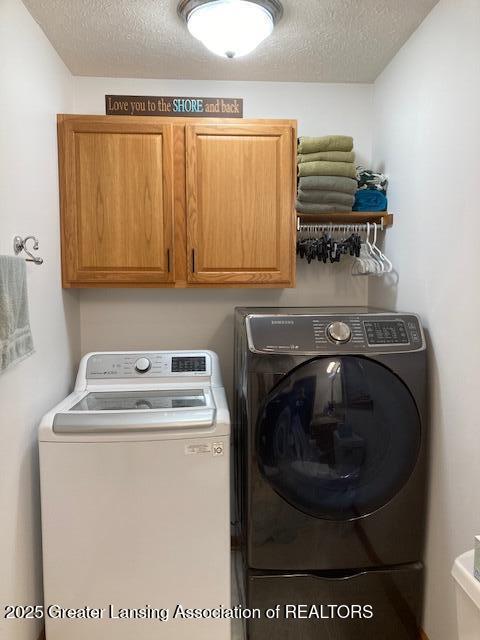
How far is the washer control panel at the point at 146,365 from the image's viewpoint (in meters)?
1.94

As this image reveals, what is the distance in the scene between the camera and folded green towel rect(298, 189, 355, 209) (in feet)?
6.39

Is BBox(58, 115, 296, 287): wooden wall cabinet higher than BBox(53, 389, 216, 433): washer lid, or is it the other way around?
BBox(58, 115, 296, 287): wooden wall cabinet

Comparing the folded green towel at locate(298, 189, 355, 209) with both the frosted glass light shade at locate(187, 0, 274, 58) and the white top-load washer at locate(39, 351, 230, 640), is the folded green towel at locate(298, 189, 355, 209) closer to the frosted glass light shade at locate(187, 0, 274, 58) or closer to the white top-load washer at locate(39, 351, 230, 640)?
the frosted glass light shade at locate(187, 0, 274, 58)

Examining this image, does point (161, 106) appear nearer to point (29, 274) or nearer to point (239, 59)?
point (239, 59)

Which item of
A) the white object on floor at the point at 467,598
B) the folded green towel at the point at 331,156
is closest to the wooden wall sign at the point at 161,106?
the folded green towel at the point at 331,156

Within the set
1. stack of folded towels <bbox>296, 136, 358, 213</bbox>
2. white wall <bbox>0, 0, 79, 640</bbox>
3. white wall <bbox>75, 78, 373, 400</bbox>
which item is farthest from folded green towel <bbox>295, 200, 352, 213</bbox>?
white wall <bbox>0, 0, 79, 640</bbox>

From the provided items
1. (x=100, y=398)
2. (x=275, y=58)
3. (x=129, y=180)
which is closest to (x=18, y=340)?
(x=100, y=398)

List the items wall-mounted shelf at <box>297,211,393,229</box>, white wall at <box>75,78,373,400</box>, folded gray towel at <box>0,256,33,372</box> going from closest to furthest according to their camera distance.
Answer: folded gray towel at <box>0,256,33,372</box>
wall-mounted shelf at <box>297,211,393,229</box>
white wall at <box>75,78,373,400</box>

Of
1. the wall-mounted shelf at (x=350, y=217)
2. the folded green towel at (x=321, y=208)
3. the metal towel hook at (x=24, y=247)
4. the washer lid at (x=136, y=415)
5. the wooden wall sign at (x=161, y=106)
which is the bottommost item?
the washer lid at (x=136, y=415)

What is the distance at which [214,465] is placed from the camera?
1.52m

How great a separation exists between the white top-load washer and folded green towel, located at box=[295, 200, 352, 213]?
3.27 ft

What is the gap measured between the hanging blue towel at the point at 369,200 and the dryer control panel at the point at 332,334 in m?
0.65

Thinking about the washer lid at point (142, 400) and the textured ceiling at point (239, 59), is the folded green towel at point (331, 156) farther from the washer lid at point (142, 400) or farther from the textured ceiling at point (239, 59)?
the washer lid at point (142, 400)

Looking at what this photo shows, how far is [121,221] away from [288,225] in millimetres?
739
